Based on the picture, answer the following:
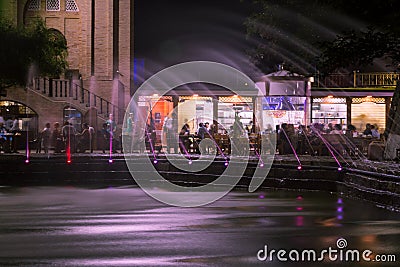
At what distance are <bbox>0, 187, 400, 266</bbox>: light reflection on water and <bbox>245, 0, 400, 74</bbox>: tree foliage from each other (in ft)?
14.6

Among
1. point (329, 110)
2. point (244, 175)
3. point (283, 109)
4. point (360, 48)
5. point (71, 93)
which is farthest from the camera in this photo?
point (329, 110)

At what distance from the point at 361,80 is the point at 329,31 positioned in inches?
667

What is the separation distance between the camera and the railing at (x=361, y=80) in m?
36.0

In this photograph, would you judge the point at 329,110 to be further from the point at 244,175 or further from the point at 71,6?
the point at 244,175

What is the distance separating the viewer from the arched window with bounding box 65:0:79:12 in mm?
37094

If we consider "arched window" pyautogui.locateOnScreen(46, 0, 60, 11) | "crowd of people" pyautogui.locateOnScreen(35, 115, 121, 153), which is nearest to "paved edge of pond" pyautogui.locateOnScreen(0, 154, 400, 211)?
"crowd of people" pyautogui.locateOnScreen(35, 115, 121, 153)

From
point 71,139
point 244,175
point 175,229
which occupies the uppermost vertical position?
point 71,139

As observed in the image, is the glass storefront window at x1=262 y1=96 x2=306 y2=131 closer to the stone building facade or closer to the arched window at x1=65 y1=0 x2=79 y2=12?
the stone building facade

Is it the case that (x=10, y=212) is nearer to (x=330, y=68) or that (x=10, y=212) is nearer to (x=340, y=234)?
(x=340, y=234)

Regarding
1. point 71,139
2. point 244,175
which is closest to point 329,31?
point 244,175

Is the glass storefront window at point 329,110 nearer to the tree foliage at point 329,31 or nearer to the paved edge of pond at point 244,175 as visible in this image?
the tree foliage at point 329,31

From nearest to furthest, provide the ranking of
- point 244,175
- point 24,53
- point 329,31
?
point 244,175, point 329,31, point 24,53

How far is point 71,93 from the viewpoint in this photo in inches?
1375

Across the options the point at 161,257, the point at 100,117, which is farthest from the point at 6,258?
the point at 100,117
